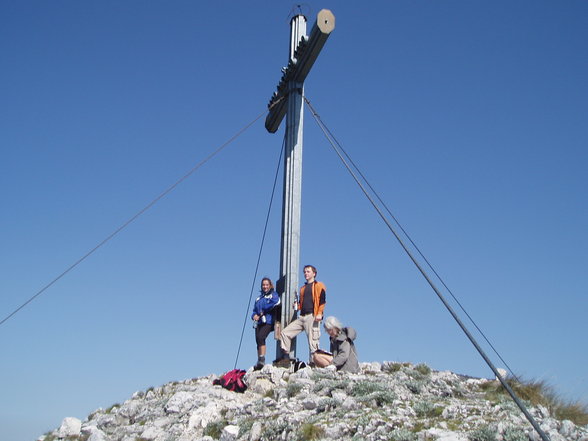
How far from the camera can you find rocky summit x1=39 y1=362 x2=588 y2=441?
628cm

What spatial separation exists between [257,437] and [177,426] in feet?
5.62

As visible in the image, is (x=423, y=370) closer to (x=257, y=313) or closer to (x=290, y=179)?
(x=257, y=313)

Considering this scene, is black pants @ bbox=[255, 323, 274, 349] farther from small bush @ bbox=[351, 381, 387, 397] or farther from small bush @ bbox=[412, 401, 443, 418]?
small bush @ bbox=[412, 401, 443, 418]

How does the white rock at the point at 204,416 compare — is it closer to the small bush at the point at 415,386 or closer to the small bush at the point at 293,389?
the small bush at the point at 293,389

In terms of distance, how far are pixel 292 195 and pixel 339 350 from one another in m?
3.37

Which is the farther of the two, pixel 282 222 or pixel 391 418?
pixel 282 222

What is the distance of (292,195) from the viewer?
38.8 ft

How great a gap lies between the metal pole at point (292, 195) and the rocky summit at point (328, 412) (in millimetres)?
1786

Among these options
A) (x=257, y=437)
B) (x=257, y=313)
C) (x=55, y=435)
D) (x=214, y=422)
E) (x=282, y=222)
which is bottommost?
(x=257, y=437)

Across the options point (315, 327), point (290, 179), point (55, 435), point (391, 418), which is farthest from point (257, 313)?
point (391, 418)

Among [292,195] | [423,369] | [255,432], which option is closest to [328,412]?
[255,432]

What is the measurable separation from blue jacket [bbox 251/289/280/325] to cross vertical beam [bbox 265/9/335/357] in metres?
0.17

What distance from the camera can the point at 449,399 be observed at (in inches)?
308

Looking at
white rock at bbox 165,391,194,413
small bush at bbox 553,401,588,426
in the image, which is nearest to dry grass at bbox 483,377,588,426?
small bush at bbox 553,401,588,426
